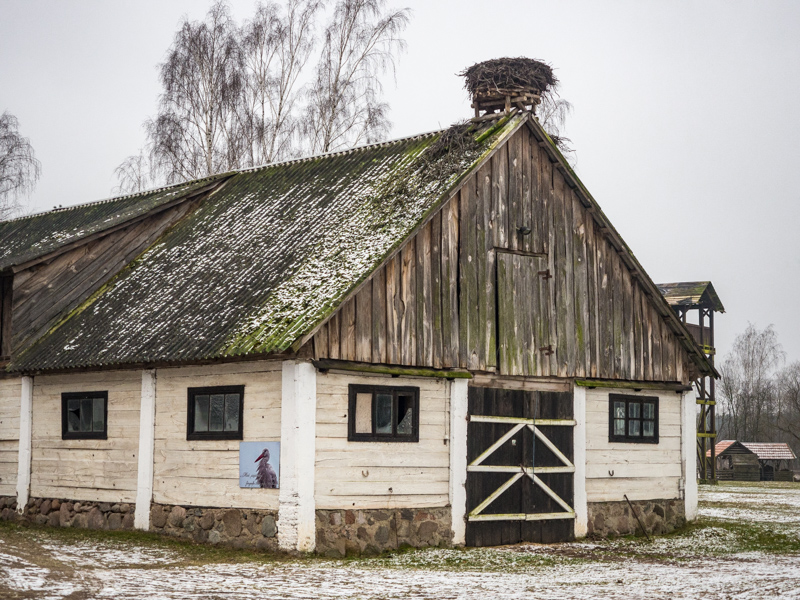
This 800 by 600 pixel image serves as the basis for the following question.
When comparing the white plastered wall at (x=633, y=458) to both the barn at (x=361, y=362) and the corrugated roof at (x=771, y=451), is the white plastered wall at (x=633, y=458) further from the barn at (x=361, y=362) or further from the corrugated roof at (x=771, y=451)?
the corrugated roof at (x=771, y=451)

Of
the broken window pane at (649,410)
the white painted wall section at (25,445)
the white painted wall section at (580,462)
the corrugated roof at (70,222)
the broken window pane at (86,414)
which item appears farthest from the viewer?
the corrugated roof at (70,222)

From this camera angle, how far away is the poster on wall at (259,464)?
52.0 feet

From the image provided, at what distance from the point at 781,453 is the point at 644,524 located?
129 ft

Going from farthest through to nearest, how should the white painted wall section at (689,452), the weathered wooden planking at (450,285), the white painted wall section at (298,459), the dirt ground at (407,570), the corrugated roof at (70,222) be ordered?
the white painted wall section at (689,452) < the corrugated roof at (70,222) < the weathered wooden planking at (450,285) < the white painted wall section at (298,459) < the dirt ground at (407,570)

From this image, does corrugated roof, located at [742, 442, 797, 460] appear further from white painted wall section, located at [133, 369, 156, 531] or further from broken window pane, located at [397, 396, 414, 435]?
white painted wall section, located at [133, 369, 156, 531]

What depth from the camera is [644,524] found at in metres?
20.4

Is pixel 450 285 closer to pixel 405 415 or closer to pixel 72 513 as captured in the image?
pixel 405 415

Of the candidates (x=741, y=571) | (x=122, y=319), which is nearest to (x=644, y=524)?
(x=741, y=571)

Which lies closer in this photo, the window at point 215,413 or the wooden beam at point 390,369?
the wooden beam at point 390,369

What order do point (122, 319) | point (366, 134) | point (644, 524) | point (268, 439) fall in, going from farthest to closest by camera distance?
point (366, 134) < point (644, 524) < point (122, 319) < point (268, 439)

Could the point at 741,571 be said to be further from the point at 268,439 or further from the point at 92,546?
the point at 92,546

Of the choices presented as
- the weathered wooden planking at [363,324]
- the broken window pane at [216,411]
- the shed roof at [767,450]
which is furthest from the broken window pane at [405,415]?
the shed roof at [767,450]

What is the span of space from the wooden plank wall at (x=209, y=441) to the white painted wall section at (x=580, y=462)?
584 cm

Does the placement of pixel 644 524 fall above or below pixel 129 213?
below
